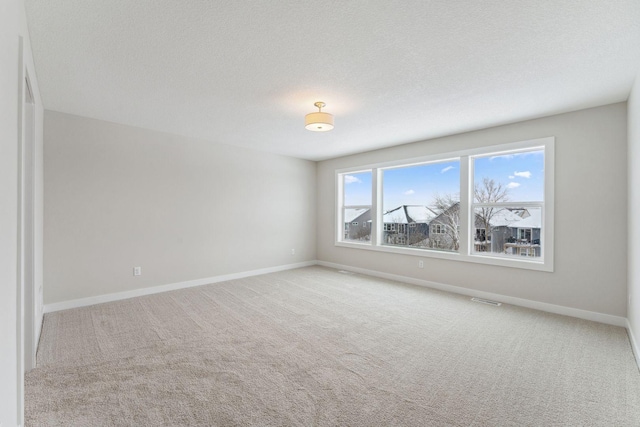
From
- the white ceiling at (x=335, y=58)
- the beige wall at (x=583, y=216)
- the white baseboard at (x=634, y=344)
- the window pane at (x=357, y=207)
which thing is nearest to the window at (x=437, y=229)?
the beige wall at (x=583, y=216)

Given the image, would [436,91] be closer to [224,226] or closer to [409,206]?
[409,206]

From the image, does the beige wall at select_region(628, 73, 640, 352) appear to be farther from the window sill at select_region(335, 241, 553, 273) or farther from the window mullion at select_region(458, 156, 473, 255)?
the window mullion at select_region(458, 156, 473, 255)

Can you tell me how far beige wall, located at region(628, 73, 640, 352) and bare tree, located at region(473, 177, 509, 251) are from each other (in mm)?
1334

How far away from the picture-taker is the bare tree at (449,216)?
473 centimetres

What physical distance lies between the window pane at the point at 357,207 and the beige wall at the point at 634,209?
3736 mm

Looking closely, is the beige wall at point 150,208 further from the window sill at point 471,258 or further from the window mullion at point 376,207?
the window sill at point 471,258

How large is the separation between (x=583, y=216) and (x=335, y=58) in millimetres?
3462

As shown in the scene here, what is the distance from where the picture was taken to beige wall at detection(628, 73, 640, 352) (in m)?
2.54

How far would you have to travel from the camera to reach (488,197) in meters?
4.34

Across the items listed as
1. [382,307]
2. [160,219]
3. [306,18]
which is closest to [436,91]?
[306,18]

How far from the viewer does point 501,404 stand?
195 centimetres

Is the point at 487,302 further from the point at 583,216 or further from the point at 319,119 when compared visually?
the point at 319,119

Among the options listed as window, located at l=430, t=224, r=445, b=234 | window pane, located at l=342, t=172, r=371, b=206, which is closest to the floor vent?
window, located at l=430, t=224, r=445, b=234

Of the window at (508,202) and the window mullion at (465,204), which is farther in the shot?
the window mullion at (465,204)
